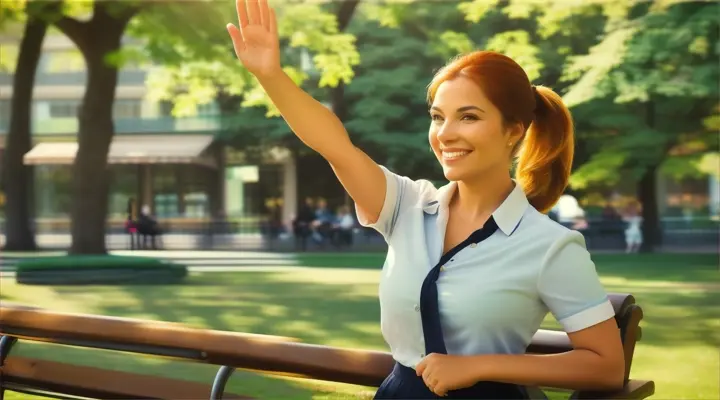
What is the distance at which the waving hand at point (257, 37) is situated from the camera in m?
2.04

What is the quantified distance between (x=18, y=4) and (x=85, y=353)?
8.11 meters

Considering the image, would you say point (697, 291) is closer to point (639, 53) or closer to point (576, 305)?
point (639, 53)

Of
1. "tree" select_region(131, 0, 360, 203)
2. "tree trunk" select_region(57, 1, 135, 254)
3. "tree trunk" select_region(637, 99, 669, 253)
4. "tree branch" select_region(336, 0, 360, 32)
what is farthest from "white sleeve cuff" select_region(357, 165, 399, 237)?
"tree trunk" select_region(637, 99, 669, 253)

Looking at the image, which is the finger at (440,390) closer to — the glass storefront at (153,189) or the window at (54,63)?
the glass storefront at (153,189)

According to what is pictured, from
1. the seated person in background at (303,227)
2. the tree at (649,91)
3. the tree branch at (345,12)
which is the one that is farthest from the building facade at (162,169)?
the tree at (649,91)

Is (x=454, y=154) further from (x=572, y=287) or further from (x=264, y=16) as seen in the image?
(x=264, y=16)

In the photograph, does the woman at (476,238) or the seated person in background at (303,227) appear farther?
the seated person in background at (303,227)

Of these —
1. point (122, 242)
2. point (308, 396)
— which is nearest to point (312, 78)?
point (122, 242)

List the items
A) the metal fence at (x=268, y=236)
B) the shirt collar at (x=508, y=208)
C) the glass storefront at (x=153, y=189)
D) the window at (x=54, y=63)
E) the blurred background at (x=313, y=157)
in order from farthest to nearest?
the window at (x=54, y=63), the glass storefront at (x=153, y=189), the metal fence at (x=268, y=236), the blurred background at (x=313, y=157), the shirt collar at (x=508, y=208)

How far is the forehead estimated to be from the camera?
1.98m

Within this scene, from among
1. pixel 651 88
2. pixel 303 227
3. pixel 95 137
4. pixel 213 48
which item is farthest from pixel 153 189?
pixel 651 88

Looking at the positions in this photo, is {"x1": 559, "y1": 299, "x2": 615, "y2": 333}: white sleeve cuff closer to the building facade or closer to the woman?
the woman

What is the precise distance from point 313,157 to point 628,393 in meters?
27.3

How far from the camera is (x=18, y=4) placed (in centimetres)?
1429
